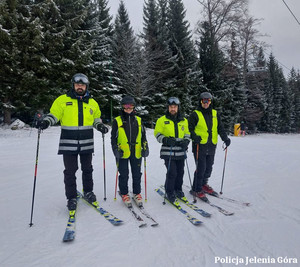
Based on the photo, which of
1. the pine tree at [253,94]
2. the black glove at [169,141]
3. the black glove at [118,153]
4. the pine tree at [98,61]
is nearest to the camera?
the black glove at [118,153]

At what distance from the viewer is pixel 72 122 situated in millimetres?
3693

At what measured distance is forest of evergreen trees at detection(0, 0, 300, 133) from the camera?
11.8 metres

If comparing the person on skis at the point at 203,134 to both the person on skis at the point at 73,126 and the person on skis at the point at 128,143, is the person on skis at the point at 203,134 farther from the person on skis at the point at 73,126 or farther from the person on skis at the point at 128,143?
the person on skis at the point at 73,126

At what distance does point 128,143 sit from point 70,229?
164 cm

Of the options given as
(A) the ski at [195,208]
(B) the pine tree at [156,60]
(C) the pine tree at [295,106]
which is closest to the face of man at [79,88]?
(A) the ski at [195,208]

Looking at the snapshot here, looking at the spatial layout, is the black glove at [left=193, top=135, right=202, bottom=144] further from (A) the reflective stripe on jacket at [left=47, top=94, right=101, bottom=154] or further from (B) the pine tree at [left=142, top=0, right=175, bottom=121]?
(B) the pine tree at [left=142, top=0, right=175, bottom=121]

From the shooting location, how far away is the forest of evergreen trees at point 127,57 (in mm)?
11766

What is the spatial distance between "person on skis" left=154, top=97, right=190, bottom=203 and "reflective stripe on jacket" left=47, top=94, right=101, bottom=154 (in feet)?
4.40

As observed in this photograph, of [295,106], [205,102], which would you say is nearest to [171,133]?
[205,102]

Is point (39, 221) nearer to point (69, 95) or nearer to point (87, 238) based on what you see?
point (87, 238)

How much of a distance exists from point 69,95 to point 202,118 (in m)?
2.52

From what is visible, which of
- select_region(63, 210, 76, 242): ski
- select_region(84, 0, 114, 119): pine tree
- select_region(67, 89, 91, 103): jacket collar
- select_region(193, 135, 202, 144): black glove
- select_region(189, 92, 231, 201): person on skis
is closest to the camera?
select_region(63, 210, 76, 242): ski

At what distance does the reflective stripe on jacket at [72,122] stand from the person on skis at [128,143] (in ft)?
1.67

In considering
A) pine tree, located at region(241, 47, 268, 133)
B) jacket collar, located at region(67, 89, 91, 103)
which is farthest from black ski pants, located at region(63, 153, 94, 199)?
pine tree, located at region(241, 47, 268, 133)
